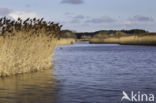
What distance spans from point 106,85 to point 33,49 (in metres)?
6.06

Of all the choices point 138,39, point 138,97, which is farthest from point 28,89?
point 138,39

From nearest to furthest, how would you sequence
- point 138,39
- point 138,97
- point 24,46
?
Result: point 138,97 → point 24,46 → point 138,39

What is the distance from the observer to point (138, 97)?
1146cm

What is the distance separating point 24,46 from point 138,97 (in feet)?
28.2

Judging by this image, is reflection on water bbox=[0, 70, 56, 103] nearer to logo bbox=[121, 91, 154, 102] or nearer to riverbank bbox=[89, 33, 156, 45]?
logo bbox=[121, 91, 154, 102]

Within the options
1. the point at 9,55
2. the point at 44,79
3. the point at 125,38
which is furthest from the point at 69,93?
the point at 125,38

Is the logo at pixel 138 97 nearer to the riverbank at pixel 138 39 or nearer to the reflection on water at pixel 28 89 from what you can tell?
the reflection on water at pixel 28 89

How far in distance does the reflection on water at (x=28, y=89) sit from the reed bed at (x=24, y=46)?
70 cm

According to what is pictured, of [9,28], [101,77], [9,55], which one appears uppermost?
[9,28]

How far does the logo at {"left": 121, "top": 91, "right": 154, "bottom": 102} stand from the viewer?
36.0 ft

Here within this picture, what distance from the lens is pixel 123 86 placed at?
1389cm

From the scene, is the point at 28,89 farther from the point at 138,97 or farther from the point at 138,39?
the point at 138,39

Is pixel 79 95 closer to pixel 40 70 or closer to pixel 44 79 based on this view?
pixel 44 79

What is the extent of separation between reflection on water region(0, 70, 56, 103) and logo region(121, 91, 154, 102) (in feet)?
7.61
